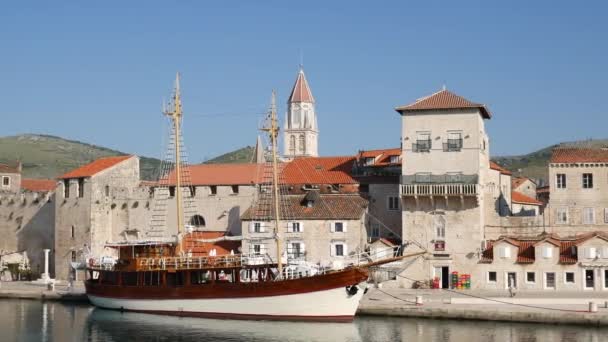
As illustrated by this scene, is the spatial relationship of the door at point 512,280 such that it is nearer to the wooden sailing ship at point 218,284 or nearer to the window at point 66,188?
the wooden sailing ship at point 218,284

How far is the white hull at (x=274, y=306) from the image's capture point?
5338 cm

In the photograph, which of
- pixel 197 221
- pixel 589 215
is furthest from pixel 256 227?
pixel 589 215

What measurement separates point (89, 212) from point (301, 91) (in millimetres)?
59245

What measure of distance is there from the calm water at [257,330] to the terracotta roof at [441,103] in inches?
606

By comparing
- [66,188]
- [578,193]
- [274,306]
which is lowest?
[274,306]

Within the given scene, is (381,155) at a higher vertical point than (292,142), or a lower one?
lower

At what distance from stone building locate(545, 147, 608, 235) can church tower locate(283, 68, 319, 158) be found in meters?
67.3

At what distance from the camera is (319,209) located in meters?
66.1

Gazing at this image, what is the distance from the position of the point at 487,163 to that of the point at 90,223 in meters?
30.3

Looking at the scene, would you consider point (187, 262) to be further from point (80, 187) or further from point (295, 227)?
point (80, 187)

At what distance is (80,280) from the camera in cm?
7325

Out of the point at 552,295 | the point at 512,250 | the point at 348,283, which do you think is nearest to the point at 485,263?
the point at 512,250

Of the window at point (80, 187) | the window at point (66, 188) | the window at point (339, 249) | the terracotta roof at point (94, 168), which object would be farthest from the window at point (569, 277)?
the window at point (66, 188)

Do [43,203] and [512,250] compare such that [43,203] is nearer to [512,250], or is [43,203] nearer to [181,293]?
[181,293]
